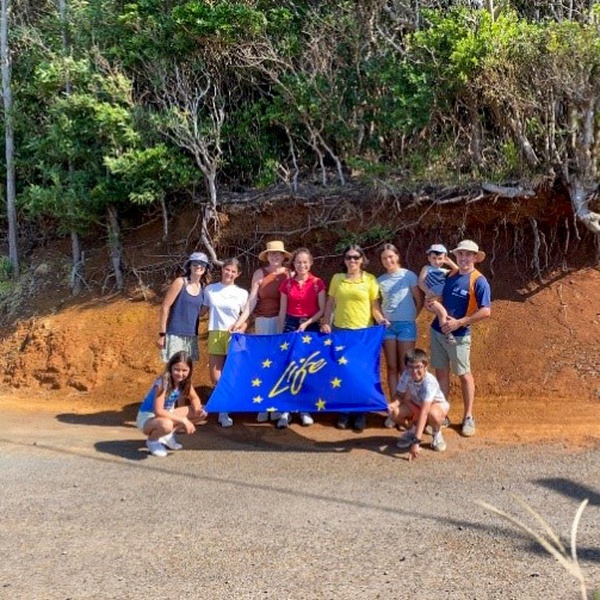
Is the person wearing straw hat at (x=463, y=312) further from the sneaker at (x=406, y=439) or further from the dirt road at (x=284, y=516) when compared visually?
the sneaker at (x=406, y=439)

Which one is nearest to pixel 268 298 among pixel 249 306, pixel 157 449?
pixel 249 306

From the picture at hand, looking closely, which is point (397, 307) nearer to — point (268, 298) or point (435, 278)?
point (435, 278)

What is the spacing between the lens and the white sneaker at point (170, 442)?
6.70 m

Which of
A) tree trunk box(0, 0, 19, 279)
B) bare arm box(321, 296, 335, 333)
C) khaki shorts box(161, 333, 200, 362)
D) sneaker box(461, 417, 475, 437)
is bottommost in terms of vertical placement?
sneaker box(461, 417, 475, 437)

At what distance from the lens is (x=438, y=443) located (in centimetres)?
653

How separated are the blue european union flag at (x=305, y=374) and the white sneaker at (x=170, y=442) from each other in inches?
17.8

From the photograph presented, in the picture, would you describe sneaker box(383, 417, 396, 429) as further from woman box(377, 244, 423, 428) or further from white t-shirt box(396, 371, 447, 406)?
white t-shirt box(396, 371, 447, 406)

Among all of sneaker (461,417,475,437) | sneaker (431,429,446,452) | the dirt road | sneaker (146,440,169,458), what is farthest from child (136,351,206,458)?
sneaker (461,417,475,437)

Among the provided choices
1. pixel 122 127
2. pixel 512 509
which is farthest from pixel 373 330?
pixel 122 127

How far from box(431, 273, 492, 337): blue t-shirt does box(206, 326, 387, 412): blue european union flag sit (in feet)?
2.41

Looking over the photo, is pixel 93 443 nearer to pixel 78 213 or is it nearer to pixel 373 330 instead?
pixel 373 330

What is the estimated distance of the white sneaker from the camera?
6695 millimetres

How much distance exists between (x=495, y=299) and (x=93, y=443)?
5.62 m

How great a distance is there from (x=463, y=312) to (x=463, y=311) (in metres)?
0.01
